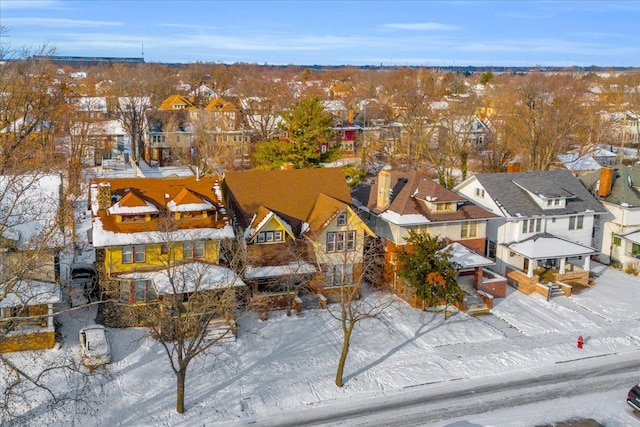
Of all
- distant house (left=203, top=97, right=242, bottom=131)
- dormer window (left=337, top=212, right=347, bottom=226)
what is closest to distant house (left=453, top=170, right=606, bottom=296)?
dormer window (left=337, top=212, right=347, bottom=226)

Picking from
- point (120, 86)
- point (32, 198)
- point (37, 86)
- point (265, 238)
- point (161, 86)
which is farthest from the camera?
point (161, 86)

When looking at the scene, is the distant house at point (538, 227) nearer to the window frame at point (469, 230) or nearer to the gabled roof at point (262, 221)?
the window frame at point (469, 230)

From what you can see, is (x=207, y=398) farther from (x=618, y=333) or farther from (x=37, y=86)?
(x=37, y=86)

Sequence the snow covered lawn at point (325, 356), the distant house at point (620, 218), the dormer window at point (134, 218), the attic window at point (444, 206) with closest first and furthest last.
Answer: the snow covered lawn at point (325, 356) → the dormer window at point (134, 218) → the attic window at point (444, 206) → the distant house at point (620, 218)

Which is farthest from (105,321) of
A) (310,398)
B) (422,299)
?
(422,299)

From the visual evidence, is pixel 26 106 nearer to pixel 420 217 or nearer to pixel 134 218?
pixel 134 218

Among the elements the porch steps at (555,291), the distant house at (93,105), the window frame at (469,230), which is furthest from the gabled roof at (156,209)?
the distant house at (93,105)

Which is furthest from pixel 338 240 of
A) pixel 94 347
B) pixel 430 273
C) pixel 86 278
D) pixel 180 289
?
pixel 86 278
